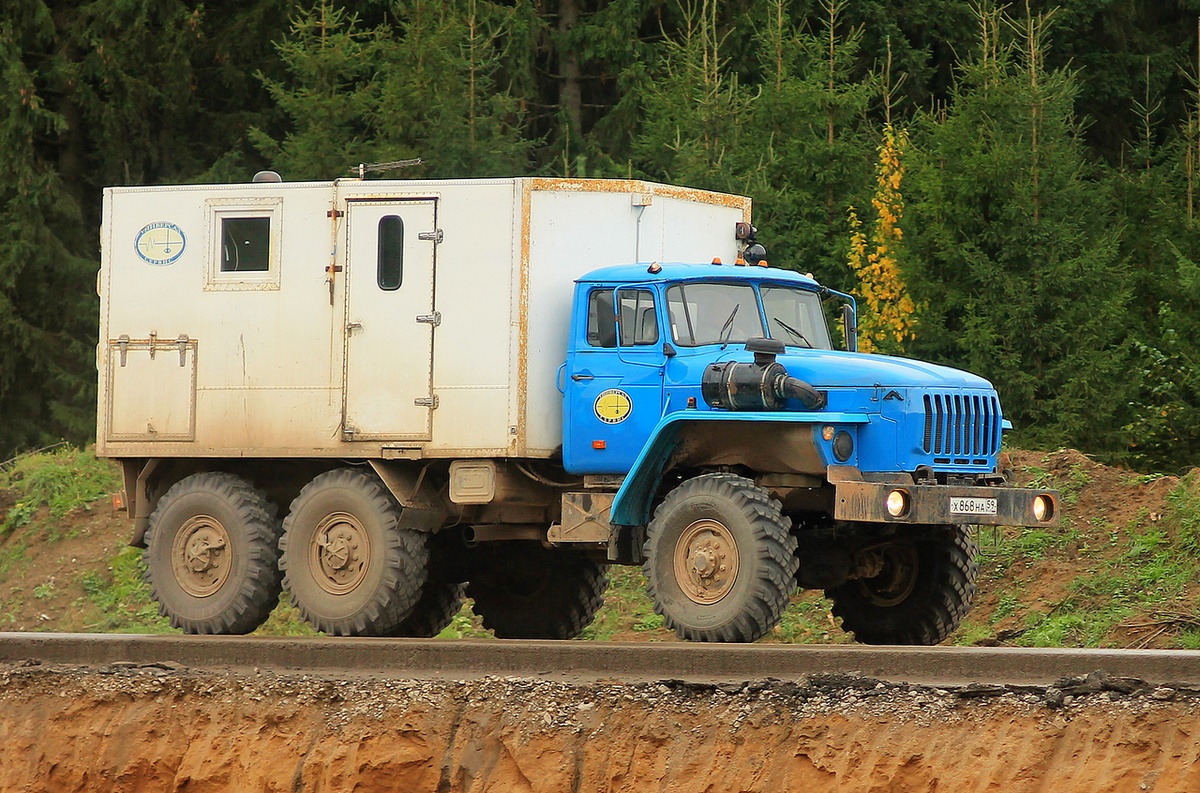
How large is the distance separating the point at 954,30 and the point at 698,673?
24618 millimetres

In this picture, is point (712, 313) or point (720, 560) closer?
point (720, 560)

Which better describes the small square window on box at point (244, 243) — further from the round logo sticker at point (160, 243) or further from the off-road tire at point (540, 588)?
the off-road tire at point (540, 588)

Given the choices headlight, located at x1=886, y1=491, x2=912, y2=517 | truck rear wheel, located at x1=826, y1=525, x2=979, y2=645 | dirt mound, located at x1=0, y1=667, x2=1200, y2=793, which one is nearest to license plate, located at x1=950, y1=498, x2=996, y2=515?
headlight, located at x1=886, y1=491, x2=912, y2=517

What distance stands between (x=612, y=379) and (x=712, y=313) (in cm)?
87

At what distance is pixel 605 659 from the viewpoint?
10.1 metres

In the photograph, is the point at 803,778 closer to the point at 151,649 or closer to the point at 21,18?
the point at 151,649

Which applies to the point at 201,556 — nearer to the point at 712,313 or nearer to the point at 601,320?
the point at 601,320

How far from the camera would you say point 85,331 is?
31.9 meters

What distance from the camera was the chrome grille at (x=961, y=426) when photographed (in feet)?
38.4

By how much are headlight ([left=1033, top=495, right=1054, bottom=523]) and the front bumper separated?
12 millimetres

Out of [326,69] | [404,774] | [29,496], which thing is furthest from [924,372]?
[326,69]

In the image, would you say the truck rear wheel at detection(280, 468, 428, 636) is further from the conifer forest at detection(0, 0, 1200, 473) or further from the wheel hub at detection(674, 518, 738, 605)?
the conifer forest at detection(0, 0, 1200, 473)

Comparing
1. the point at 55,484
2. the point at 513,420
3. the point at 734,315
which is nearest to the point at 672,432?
the point at 734,315

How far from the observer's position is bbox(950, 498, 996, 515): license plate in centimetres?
1136
